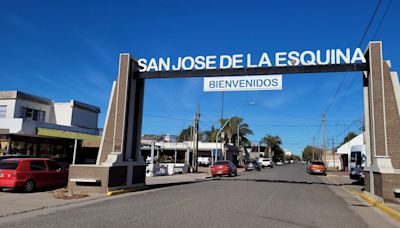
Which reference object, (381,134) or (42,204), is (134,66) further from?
(381,134)

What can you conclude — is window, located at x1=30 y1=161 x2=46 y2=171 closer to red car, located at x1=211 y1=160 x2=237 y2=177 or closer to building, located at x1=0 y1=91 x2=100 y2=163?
building, located at x1=0 y1=91 x2=100 y2=163

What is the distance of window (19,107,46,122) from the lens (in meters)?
34.4

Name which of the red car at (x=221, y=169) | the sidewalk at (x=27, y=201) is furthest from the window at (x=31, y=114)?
the sidewalk at (x=27, y=201)

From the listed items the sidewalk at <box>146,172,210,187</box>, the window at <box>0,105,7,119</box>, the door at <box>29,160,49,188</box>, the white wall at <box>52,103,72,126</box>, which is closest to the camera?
the door at <box>29,160,49,188</box>

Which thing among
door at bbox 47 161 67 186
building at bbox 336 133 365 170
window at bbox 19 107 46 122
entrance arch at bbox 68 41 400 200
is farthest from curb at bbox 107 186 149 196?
building at bbox 336 133 365 170

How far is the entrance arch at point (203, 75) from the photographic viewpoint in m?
15.3

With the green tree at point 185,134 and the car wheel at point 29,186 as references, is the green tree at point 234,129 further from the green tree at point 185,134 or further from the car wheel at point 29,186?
the car wheel at point 29,186

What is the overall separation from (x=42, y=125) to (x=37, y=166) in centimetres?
1364

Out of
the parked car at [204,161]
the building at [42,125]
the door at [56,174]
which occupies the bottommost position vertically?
the door at [56,174]

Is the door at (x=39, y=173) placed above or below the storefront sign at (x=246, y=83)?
below

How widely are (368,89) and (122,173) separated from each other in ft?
39.3

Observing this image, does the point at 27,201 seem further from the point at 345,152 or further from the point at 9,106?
the point at 345,152

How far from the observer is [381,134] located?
51.3 feet

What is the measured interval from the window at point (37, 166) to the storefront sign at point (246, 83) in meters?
8.64
